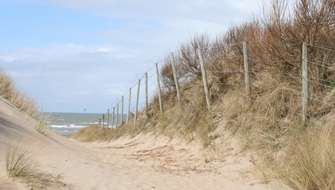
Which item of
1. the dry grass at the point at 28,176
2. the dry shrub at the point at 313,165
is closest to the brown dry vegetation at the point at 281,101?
the dry shrub at the point at 313,165

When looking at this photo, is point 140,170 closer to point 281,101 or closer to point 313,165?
point 281,101

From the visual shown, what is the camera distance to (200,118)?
45.6ft

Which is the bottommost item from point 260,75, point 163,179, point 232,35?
point 163,179

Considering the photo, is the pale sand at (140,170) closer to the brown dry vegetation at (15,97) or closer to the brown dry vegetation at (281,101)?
the brown dry vegetation at (281,101)

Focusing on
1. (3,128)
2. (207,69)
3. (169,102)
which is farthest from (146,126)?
(3,128)

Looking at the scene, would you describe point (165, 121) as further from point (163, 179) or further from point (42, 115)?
point (163, 179)

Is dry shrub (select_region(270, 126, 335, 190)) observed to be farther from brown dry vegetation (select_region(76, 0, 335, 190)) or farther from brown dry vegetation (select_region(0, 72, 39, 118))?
brown dry vegetation (select_region(0, 72, 39, 118))

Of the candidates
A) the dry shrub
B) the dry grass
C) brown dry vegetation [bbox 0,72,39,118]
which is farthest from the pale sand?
brown dry vegetation [bbox 0,72,39,118]

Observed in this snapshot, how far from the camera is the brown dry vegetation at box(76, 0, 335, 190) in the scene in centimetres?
670

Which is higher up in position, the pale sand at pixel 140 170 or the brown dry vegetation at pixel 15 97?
the brown dry vegetation at pixel 15 97

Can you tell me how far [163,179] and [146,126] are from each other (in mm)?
11768

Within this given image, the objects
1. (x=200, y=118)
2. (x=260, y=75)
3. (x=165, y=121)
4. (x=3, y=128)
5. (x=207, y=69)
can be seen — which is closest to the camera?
(x=3, y=128)

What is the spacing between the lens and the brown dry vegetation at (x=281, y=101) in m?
6.70

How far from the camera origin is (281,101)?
1058 centimetres
